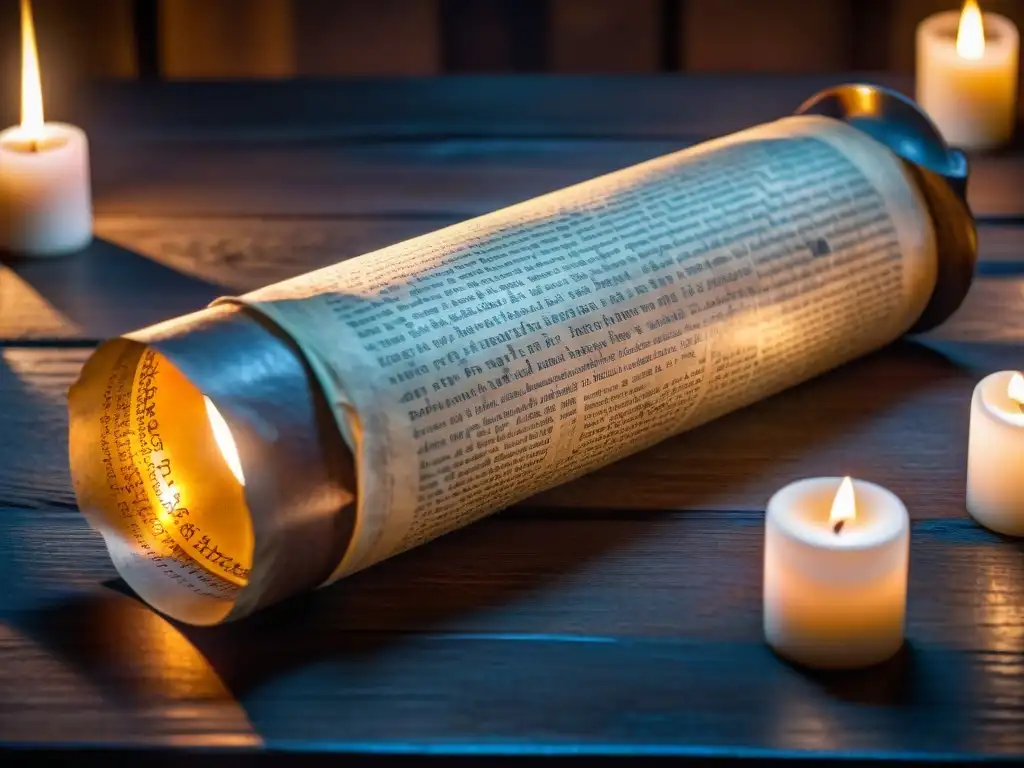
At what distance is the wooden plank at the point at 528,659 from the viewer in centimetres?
58

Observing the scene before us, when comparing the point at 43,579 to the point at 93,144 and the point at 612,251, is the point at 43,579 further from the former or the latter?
the point at 93,144

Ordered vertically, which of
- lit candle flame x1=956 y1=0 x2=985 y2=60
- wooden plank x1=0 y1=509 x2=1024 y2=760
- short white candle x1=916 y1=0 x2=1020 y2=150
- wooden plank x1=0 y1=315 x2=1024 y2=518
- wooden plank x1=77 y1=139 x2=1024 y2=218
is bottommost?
wooden plank x1=0 y1=509 x2=1024 y2=760

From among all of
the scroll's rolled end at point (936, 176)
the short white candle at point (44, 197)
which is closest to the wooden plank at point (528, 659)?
the scroll's rolled end at point (936, 176)

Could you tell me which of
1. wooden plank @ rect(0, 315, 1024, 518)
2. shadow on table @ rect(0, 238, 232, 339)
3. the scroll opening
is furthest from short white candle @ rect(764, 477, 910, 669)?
shadow on table @ rect(0, 238, 232, 339)

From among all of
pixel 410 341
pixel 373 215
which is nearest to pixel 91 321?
pixel 373 215

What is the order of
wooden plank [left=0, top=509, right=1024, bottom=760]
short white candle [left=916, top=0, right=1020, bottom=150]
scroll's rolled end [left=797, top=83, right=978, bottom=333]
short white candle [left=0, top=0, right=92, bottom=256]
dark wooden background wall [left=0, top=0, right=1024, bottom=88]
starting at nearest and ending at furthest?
wooden plank [left=0, top=509, right=1024, bottom=760]
scroll's rolled end [left=797, top=83, right=978, bottom=333]
short white candle [left=0, top=0, right=92, bottom=256]
short white candle [left=916, top=0, right=1020, bottom=150]
dark wooden background wall [left=0, top=0, right=1024, bottom=88]

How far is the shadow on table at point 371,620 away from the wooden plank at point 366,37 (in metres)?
0.98

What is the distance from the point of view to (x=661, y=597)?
66 centimetres

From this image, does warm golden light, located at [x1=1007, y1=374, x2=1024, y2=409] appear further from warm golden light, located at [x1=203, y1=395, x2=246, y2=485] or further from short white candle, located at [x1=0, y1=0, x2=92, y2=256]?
short white candle, located at [x1=0, y1=0, x2=92, y2=256]

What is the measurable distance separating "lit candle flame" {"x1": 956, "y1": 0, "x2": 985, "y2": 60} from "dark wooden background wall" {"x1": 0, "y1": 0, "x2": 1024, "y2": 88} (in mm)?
434

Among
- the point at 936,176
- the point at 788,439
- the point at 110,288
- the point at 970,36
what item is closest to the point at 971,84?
the point at 970,36

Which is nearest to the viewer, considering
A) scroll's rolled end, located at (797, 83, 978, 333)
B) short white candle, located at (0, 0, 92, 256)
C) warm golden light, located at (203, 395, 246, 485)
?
warm golden light, located at (203, 395, 246, 485)

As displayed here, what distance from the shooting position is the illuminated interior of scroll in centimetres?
67

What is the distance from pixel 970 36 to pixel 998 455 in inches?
21.5
